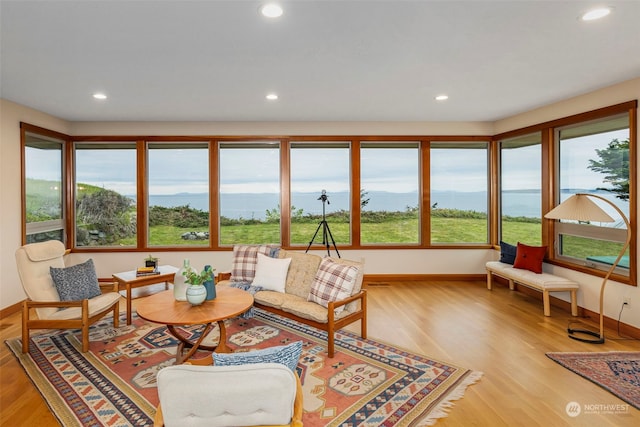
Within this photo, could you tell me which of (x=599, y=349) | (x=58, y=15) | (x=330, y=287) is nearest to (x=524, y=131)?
(x=599, y=349)

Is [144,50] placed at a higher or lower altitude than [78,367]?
higher

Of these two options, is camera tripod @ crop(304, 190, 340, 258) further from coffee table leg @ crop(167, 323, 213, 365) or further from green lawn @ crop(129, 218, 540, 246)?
coffee table leg @ crop(167, 323, 213, 365)

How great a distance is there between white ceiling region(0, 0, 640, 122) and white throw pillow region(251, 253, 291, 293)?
2083 millimetres

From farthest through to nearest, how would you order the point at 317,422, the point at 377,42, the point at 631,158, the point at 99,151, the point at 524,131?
the point at 99,151, the point at 524,131, the point at 631,158, the point at 377,42, the point at 317,422

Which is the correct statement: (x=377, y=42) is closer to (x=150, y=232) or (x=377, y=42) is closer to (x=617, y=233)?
(x=617, y=233)

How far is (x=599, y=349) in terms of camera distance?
3.25 metres

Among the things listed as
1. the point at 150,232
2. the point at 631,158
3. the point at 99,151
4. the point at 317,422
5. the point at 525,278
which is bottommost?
the point at 317,422

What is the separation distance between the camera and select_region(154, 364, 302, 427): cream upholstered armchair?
1229mm

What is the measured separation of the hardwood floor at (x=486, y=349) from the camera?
2.26m

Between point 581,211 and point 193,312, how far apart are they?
4.03 meters

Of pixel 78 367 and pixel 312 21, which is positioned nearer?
pixel 312 21

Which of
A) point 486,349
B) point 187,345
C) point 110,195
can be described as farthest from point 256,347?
point 110,195

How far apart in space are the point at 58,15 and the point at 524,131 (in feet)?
18.8

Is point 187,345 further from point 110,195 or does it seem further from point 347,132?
point 347,132
